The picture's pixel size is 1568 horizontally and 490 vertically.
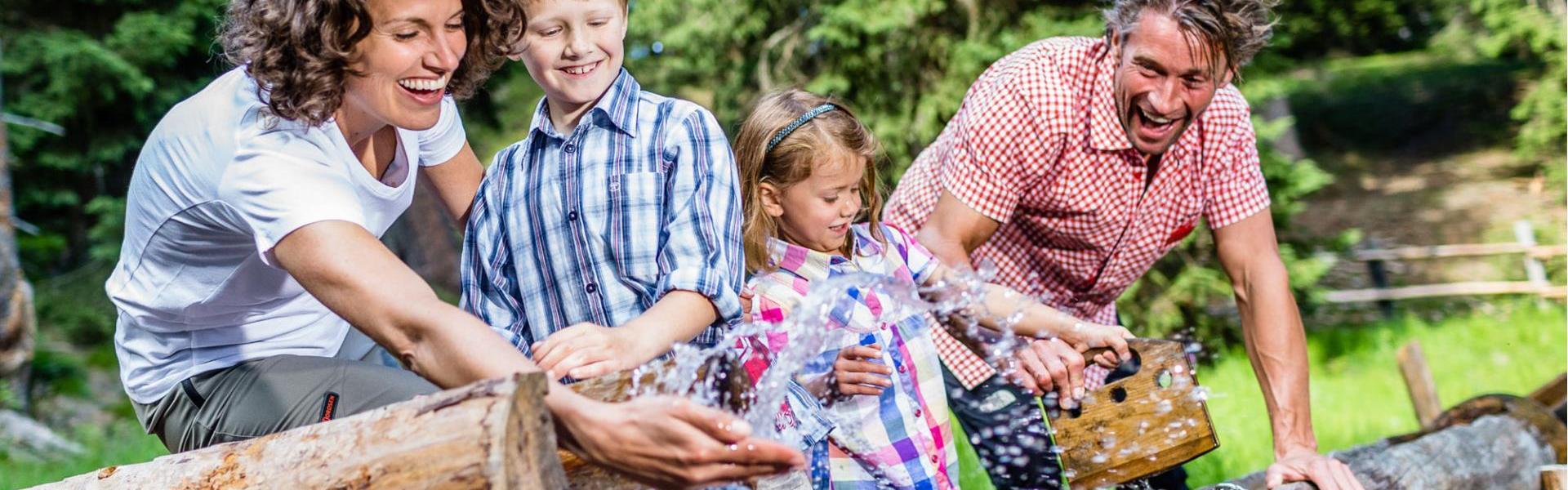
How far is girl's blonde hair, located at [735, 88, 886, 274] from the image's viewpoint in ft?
9.58

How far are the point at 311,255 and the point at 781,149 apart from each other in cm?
118

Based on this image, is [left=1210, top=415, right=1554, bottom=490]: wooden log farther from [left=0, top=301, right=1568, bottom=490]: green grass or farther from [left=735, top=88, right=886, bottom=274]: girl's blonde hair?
[left=735, top=88, right=886, bottom=274]: girl's blonde hair

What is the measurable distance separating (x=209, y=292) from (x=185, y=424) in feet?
0.91

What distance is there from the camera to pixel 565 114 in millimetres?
2688

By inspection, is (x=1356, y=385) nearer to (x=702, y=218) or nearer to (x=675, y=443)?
(x=702, y=218)

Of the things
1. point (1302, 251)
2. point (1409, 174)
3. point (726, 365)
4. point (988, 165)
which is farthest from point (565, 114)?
point (1409, 174)

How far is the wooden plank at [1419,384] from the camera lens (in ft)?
19.1

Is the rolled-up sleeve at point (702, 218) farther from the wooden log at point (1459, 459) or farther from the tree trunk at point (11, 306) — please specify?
the tree trunk at point (11, 306)

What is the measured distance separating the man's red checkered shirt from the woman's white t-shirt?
146cm

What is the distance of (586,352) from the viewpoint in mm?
2188

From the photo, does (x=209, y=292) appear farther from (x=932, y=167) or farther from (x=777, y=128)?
(x=932, y=167)

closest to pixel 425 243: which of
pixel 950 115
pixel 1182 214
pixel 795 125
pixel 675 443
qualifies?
pixel 950 115

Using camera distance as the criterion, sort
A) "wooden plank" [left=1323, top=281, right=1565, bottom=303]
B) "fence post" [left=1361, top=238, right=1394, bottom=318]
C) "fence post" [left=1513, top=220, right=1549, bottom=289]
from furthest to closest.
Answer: "fence post" [left=1361, top=238, right=1394, bottom=318], "fence post" [left=1513, top=220, right=1549, bottom=289], "wooden plank" [left=1323, top=281, right=1565, bottom=303]

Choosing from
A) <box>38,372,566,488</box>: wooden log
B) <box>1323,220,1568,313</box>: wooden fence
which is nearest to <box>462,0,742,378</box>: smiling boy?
<box>38,372,566,488</box>: wooden log
